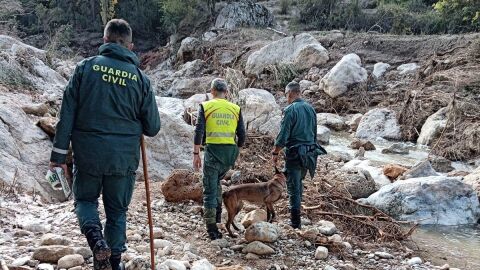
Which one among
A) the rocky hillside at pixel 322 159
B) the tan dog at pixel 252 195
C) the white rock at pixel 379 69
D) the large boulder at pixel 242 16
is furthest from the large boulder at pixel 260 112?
the large boulder at pixel 242 16

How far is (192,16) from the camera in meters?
28.7

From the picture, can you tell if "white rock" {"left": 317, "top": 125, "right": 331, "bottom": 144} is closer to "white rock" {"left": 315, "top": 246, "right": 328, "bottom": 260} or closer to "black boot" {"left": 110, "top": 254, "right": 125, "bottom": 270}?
"white rock" {"left": 315, "top": 246, "right": 328, "bottom": 260}

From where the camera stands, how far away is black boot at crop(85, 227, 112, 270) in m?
3.23

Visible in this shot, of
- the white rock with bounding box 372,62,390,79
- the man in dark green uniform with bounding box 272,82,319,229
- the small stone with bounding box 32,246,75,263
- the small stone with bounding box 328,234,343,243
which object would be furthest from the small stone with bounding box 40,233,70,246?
the white rock with bounding box 372,62,390,79

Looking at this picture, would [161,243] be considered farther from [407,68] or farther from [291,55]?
[291,55]

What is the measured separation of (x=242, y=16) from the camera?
2759cm

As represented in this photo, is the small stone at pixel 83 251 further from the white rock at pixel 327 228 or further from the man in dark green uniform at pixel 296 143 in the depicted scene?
the white rock at pixel 327 228

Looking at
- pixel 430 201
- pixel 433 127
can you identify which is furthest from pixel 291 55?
pixel 430 201

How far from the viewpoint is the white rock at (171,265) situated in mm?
3867

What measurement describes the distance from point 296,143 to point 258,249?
1.32 metres

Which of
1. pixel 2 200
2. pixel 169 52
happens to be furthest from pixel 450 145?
pixel 169 52

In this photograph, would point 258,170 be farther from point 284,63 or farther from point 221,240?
point 284,63

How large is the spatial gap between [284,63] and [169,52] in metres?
10.0

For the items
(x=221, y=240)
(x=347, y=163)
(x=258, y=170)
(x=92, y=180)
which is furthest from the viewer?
(x=347, y=163)
